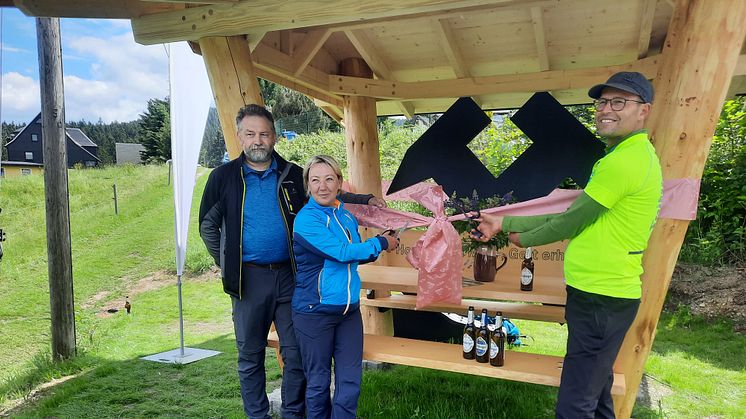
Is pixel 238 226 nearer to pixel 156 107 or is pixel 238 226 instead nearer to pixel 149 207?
pixel 149 207

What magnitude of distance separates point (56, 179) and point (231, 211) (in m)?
3.84

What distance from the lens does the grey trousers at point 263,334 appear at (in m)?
2.83

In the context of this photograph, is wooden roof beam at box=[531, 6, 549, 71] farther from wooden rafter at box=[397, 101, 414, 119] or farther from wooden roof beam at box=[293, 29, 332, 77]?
wooden rafter at box=[397, 101, 414, 119]

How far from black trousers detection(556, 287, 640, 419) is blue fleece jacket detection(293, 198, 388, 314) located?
1035 millimetres

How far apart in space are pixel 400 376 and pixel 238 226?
2.45 meters

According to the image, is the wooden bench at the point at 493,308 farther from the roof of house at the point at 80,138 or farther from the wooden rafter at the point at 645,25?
the roof of house at the point at 80,138

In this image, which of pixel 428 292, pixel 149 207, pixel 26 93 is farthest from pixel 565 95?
pixel 26 93

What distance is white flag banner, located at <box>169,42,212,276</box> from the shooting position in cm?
505

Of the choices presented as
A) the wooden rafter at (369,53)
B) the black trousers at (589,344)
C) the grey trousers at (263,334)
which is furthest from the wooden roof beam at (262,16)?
the black trousers at (589,344)

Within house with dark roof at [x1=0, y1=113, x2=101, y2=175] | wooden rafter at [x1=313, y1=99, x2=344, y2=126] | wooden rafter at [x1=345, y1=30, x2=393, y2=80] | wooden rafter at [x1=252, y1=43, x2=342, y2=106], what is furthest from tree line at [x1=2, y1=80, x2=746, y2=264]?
house with dark roof at [x1=0, y1=113, x2=101, y2=175]

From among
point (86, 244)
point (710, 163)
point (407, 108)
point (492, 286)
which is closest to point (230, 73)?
point (492, 286)

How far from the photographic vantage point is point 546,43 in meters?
4.23

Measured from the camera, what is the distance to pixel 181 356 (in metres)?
5.70

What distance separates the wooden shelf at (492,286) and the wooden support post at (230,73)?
151 cm
